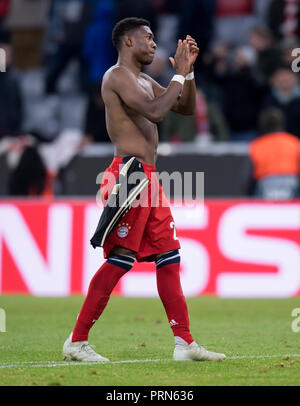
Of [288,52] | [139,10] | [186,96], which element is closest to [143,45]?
[186,96]

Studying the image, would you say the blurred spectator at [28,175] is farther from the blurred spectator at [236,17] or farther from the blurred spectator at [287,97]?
the blurred spectator at [236,17]

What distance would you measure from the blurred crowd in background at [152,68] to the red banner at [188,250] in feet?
3.35

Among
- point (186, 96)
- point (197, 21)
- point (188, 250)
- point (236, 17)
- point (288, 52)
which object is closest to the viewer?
point (186, 96)

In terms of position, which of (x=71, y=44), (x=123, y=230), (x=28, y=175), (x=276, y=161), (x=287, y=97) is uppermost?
(x=71, y=44)

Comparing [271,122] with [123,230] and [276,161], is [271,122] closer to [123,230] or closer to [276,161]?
[276,161]

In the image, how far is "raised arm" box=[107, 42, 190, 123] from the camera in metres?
Result: 6.03

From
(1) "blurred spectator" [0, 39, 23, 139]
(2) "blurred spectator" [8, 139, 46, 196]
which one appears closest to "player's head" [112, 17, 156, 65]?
(2) "blurred spectator" [8, 139, 46, 196]

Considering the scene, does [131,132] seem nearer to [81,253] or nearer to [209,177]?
[81,253]

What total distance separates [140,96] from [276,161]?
5.49m

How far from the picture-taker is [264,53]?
44.1 feet

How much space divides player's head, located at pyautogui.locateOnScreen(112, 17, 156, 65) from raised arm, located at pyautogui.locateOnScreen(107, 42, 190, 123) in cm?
18

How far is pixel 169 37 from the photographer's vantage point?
607 inches

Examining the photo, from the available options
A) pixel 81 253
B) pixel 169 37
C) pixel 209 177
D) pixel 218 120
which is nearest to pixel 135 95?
pixel 81 253

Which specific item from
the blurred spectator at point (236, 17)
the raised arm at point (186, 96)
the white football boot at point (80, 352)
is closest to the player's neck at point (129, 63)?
the raised arm at point (186, 96)
